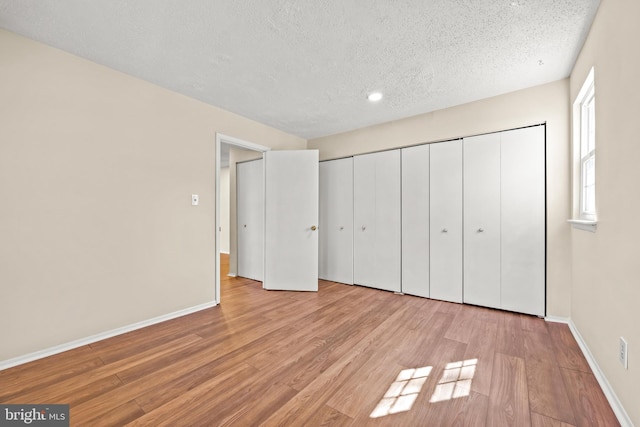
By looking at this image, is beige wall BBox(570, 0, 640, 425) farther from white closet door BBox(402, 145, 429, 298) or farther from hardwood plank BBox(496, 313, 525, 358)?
white closet door BBox(402, 145, 429, 298)

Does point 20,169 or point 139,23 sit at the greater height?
point 139,23

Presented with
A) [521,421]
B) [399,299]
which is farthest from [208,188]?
[521,421]

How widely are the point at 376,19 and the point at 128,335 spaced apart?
327 centimetres

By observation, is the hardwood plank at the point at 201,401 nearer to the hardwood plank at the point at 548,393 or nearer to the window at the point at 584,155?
the hardwood plank at the point at 548,393

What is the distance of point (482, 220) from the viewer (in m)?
3.00

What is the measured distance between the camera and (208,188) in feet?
10.2

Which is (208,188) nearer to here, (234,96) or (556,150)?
(234,96)

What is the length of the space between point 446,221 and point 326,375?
2353 mm

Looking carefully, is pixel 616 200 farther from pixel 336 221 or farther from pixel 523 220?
pixel 336 221

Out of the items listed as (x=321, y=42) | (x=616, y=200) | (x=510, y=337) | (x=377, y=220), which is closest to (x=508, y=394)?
(x=510, y=337)

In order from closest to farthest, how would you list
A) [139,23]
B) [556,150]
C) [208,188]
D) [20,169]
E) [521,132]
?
[139,23] < [20,169] < [556,150] < [521,132] < [208,188]

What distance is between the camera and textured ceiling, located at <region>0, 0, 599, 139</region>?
1672mm

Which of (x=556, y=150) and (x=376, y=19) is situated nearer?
(x=376, y=19)

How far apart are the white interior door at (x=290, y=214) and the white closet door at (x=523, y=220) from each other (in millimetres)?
2328
